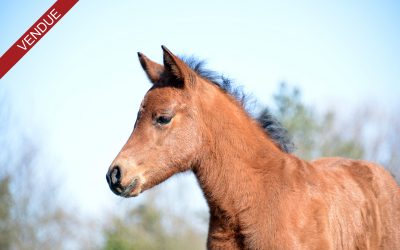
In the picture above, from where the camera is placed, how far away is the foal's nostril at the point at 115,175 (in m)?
6.13

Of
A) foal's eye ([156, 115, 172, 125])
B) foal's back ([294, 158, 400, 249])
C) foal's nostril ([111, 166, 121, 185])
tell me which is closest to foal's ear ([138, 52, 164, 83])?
foal's eye ([156, 115, 172, 125])

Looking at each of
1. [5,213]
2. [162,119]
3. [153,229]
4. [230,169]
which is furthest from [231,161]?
[153,229]

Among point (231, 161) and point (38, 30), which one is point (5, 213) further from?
point (231, 161)

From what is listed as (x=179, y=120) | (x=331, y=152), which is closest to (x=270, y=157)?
(x=179, y=120)

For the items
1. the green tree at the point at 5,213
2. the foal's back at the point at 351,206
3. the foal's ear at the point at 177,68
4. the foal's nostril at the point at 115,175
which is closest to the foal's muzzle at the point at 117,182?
the foal's nostril at the point at 115,175

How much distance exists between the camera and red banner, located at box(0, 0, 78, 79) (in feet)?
37.8

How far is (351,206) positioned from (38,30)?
7.28 meters

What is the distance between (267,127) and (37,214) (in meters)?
19.8

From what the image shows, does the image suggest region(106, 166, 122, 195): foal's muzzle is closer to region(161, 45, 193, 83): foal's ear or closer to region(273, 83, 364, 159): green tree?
region(161, 45, 193, 83): foal's ear

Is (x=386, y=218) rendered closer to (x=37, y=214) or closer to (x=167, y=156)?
(x=167, y=156)

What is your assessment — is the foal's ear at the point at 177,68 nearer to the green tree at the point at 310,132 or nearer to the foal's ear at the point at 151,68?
the foal's ear at the point at 151,68

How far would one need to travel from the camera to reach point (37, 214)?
25016mm

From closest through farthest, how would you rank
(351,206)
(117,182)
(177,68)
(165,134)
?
(117,182), (165,134), (177,68), (351,206)

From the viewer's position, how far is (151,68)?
7297 mm
